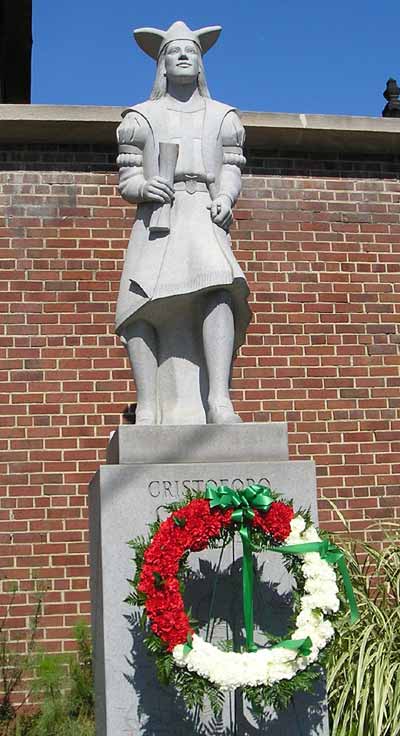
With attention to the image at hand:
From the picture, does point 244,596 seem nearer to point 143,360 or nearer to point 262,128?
point 143,360

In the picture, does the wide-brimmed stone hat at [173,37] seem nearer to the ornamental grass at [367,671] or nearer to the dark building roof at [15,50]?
the ornamental grass at [367,671]

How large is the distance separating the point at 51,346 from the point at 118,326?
2429 millimetres

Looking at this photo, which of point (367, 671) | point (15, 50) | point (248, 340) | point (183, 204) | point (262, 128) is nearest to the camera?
point (183, 204)

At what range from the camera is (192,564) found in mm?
Result: 4469

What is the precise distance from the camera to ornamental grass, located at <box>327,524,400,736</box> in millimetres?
5277

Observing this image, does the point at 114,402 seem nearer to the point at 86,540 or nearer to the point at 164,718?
the point at 86,540

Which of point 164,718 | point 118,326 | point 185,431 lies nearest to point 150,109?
point 118,326

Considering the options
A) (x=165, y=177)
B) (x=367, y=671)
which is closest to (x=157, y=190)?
(x=165, y=177)

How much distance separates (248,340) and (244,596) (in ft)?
11.7

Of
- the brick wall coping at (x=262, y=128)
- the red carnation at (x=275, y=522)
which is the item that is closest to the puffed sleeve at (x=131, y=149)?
the red carnation at (x=275, y=522)

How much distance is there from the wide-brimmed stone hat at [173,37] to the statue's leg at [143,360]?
59.5 inches

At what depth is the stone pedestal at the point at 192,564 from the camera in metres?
4.34

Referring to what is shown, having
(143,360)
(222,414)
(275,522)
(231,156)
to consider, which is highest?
(231,156)

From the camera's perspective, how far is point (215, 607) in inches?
176
